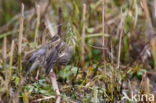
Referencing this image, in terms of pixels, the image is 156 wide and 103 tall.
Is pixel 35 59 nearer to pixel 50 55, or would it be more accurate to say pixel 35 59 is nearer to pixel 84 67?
pixel 50 55

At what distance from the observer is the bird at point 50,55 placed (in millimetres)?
1326

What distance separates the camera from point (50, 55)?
1.33 metres

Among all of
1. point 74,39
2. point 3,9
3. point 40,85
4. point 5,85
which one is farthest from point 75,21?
point 3,9

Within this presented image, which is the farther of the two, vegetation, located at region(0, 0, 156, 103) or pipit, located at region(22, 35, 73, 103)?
pipit, located at region(22, 35, 73, 103)

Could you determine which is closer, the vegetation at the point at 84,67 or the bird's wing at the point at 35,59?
the vegetation at the point at 84,67

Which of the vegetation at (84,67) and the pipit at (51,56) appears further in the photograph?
the pipit at (51,56)

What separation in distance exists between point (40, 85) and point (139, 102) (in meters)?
0.58

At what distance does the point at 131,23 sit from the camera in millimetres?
1941

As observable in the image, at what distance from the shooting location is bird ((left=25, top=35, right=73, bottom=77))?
1326 millimetres

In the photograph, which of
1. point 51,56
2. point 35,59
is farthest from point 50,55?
point 35,59

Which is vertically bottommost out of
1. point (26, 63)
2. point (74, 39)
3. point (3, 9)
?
point (26, 63)

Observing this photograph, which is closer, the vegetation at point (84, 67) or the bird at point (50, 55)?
the vegetation at point (84, 67)

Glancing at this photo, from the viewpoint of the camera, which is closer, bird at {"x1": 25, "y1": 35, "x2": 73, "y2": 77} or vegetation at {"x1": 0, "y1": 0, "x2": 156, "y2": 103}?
vegetation at {"x1": 0, "y1": 0, "x2": 156, "y2": 103}

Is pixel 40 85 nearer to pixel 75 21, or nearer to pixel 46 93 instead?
pixel 46 93
